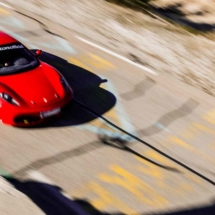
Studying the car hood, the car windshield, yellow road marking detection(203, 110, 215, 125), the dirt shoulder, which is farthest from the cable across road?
the dirt shoulder

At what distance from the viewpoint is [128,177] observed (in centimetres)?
852

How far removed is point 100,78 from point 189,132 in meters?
2.59

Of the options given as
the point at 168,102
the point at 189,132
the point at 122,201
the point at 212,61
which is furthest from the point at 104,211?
the point at 212,61

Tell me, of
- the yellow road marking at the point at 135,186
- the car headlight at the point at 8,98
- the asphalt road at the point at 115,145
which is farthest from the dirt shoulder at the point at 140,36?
the car headlight at the point at 8,98

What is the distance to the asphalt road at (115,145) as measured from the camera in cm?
796

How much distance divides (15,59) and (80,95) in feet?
5.58

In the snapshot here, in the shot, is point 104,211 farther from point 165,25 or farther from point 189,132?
point 165,25

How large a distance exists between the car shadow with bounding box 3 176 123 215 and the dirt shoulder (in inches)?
215

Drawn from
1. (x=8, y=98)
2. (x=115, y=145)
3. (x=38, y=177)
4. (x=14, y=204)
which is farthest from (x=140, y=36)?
(x=14, y=204)

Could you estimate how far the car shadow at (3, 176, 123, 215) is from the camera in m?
7.37

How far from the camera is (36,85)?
9148mm

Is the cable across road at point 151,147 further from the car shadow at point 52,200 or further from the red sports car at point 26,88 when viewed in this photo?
the car shadow at point 52,200

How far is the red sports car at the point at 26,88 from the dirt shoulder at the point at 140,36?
3.68 meters

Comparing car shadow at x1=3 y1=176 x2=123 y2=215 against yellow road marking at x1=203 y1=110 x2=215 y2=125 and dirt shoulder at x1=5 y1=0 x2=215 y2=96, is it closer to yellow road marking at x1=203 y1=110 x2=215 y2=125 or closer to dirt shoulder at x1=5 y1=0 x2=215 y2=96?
yellow road marking at x1=203 y1=110 x2=215 y2=125
